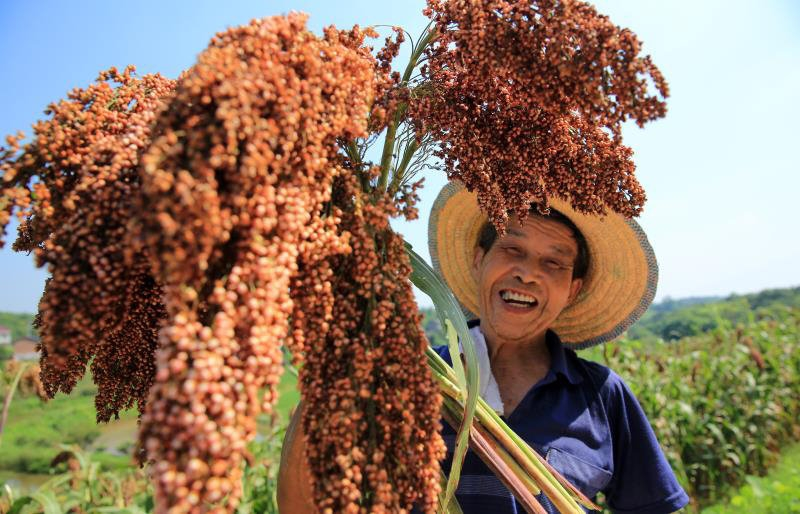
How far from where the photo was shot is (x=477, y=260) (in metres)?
2.91

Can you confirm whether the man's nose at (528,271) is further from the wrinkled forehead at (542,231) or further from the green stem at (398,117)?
the green stem at (398,117)

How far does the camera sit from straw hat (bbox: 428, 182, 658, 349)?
8.65 feet

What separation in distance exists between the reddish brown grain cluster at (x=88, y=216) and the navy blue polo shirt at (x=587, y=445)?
4.87 ft

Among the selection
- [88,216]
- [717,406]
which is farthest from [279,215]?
[717,406]

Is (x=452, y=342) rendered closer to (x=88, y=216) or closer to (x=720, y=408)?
(x=88, y=216)

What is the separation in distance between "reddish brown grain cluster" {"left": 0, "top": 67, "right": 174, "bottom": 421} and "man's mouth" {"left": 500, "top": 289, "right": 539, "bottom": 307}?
1.75m

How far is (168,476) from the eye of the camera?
2.23 ft

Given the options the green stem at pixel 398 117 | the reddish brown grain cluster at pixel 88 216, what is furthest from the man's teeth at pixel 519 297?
the reddish brown grain cluster at pixel 88 216

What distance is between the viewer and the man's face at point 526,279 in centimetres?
247

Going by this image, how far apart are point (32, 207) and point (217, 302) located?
40 centimetres

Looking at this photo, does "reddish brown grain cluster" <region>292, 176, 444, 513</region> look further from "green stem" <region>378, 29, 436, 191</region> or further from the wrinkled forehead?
the wrinkled forehead

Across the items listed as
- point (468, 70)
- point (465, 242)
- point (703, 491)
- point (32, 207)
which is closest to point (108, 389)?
point (32, 207)

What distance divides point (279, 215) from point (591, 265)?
2446mm

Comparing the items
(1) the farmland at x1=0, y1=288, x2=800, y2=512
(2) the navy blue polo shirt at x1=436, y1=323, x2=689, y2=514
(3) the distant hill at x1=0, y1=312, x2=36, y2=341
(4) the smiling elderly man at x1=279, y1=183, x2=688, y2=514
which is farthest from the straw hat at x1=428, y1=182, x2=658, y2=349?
(3) the distant hill at x1=0, y1=312, x2=36, y2=341
